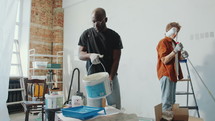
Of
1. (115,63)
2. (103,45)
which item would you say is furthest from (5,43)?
(115,63)

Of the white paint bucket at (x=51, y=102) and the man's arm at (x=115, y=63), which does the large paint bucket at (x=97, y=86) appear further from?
the white paint bucket at (x=51, y=102)

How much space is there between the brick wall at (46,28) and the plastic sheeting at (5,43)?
1872 millimetres

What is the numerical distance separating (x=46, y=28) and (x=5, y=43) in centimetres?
233

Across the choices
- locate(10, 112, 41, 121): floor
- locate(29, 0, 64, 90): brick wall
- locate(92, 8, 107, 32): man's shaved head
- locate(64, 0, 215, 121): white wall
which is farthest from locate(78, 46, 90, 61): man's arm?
locate(29, 0, 64, 90): brick wall

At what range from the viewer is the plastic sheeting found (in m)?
2.30

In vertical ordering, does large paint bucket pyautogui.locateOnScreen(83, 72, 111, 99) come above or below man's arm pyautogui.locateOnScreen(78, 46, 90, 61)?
below

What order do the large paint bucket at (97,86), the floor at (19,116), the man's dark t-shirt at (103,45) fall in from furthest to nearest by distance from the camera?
the floor at (19,116) → the man's dark t-shirt at (103,45) → the large paint bucket at (97,86)

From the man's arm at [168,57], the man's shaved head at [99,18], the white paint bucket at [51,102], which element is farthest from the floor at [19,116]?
the man's arm at [168,57]

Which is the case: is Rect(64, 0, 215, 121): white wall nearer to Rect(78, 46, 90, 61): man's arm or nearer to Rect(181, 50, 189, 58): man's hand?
Rect(181, 50, 189, 58): man's hand

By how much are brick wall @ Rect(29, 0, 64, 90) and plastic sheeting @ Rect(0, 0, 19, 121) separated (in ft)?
6.14

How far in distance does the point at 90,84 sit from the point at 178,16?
2.29 meters

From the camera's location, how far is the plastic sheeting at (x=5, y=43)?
2303 mm

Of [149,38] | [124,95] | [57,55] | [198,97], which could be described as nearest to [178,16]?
[149,38]

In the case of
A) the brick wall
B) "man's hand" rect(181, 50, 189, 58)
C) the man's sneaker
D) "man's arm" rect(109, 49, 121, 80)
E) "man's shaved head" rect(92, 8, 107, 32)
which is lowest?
the man's sneaker
